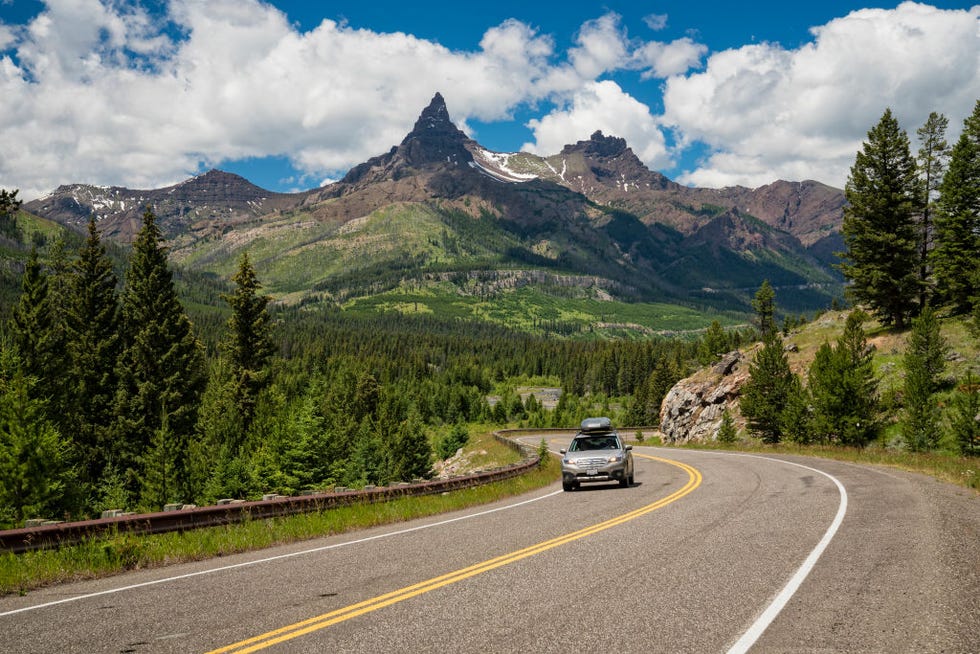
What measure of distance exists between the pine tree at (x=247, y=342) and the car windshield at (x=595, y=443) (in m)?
22.3

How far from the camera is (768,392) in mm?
49281

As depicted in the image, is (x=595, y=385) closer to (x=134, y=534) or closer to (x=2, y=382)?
(x=2, y=382)

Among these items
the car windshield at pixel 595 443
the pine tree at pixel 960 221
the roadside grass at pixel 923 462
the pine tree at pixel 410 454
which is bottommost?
the pine tree at pixel 410 454

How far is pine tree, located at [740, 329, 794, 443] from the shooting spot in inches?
1913

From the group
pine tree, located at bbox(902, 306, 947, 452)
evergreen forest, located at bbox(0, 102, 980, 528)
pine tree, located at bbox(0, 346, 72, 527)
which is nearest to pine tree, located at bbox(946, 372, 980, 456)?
evergreen forest, located at bbox(0, 102, 980, 528)

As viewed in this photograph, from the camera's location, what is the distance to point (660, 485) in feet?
67.3

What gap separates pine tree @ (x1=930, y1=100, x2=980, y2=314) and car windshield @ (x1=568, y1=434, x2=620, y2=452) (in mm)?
34818

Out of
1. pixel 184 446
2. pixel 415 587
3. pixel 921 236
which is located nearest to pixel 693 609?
pixel 415 587

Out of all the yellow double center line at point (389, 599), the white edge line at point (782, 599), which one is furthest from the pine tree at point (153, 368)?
the white edge line at point (782, 599)

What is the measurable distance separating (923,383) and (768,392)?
1424 cm

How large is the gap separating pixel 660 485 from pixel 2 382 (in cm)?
→ 3135

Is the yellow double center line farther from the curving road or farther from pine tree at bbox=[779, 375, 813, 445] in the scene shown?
pine tree at bbox=[779, 375, 813, 445]

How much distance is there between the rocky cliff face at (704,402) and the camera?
5997 cm

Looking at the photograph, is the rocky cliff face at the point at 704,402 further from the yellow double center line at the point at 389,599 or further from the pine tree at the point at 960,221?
the yellow double center line at the point at 389,599
